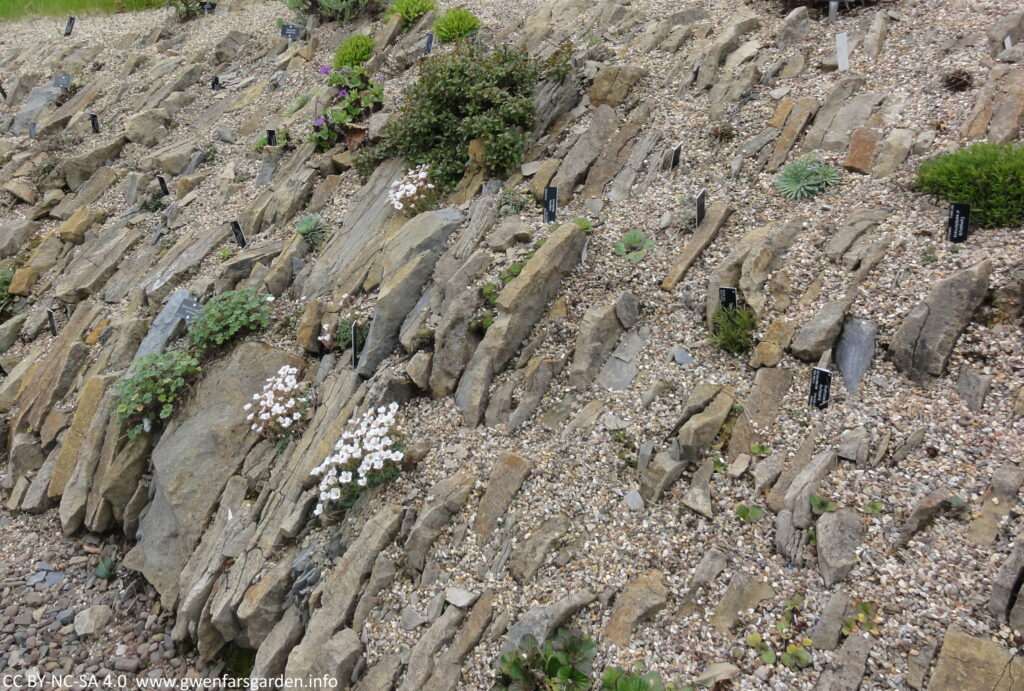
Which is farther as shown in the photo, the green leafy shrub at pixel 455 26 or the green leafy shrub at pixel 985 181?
the green leafy shrub at pixel 455 26

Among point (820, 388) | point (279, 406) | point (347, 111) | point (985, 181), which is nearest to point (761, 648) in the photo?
point (820, 388)

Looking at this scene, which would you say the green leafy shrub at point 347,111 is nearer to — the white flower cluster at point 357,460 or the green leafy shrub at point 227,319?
the green leafy shrub at point 227,319

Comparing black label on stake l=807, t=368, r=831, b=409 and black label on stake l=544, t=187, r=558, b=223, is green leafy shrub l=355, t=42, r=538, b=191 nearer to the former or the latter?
black label on stake l=544, t=187, r=558, b=223

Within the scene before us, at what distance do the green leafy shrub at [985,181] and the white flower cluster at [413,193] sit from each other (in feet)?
21.1

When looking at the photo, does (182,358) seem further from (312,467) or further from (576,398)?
(576,398)

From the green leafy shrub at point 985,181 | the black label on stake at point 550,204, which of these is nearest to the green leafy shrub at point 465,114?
the black label on stake at point 550,204

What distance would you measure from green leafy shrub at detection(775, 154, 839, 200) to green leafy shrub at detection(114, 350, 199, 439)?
789 cm

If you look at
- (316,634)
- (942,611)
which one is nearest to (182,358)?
(316,634)

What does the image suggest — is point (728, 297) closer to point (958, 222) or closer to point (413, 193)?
point (958, 222)

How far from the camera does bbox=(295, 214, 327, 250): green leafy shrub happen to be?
33.3ft

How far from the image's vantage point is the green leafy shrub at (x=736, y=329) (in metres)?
6.73

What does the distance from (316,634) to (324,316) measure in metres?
4.14

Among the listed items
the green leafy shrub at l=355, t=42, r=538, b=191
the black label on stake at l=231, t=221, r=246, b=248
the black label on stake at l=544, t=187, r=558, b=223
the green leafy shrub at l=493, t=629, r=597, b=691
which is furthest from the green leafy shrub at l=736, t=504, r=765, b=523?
the black label on stake at l=231, t=221, r=246, b=248

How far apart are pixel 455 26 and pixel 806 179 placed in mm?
8212
